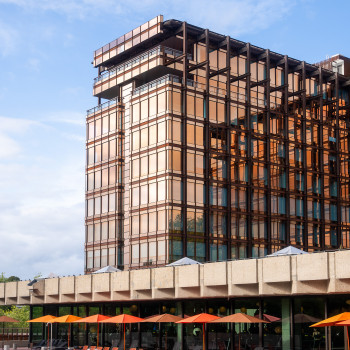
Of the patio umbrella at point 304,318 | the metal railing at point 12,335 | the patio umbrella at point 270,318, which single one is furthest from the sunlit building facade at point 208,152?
the patio umbrella at point 304,318

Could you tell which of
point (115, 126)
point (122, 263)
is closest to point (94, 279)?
point (122, 263)

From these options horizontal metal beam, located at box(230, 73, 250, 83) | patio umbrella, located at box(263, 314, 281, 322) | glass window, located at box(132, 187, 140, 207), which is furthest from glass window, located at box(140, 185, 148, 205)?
patio umbrella, located at box(263, 314, 281, 322)

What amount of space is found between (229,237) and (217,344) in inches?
1263

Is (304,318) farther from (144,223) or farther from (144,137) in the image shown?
(144,137)

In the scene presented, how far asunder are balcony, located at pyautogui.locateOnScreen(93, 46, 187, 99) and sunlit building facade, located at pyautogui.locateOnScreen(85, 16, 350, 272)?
0.60 feet

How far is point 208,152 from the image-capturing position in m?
77.2

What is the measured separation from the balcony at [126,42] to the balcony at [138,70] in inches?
66.1

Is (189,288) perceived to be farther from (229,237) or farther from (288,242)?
(288,242)

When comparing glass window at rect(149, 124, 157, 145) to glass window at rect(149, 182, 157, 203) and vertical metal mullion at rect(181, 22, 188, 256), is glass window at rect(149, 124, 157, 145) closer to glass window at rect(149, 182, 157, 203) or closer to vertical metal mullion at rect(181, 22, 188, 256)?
vertical metal mullion at rect(181, 22, 188, 256)

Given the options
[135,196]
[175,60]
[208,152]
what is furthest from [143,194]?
[175,60]

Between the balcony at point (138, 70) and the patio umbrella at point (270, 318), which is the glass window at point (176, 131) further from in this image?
the patio umbrella at point (270, 318)

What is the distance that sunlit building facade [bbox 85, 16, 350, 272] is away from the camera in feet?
247

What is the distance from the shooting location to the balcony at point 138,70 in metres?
78.5

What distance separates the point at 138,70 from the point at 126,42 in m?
5.99
